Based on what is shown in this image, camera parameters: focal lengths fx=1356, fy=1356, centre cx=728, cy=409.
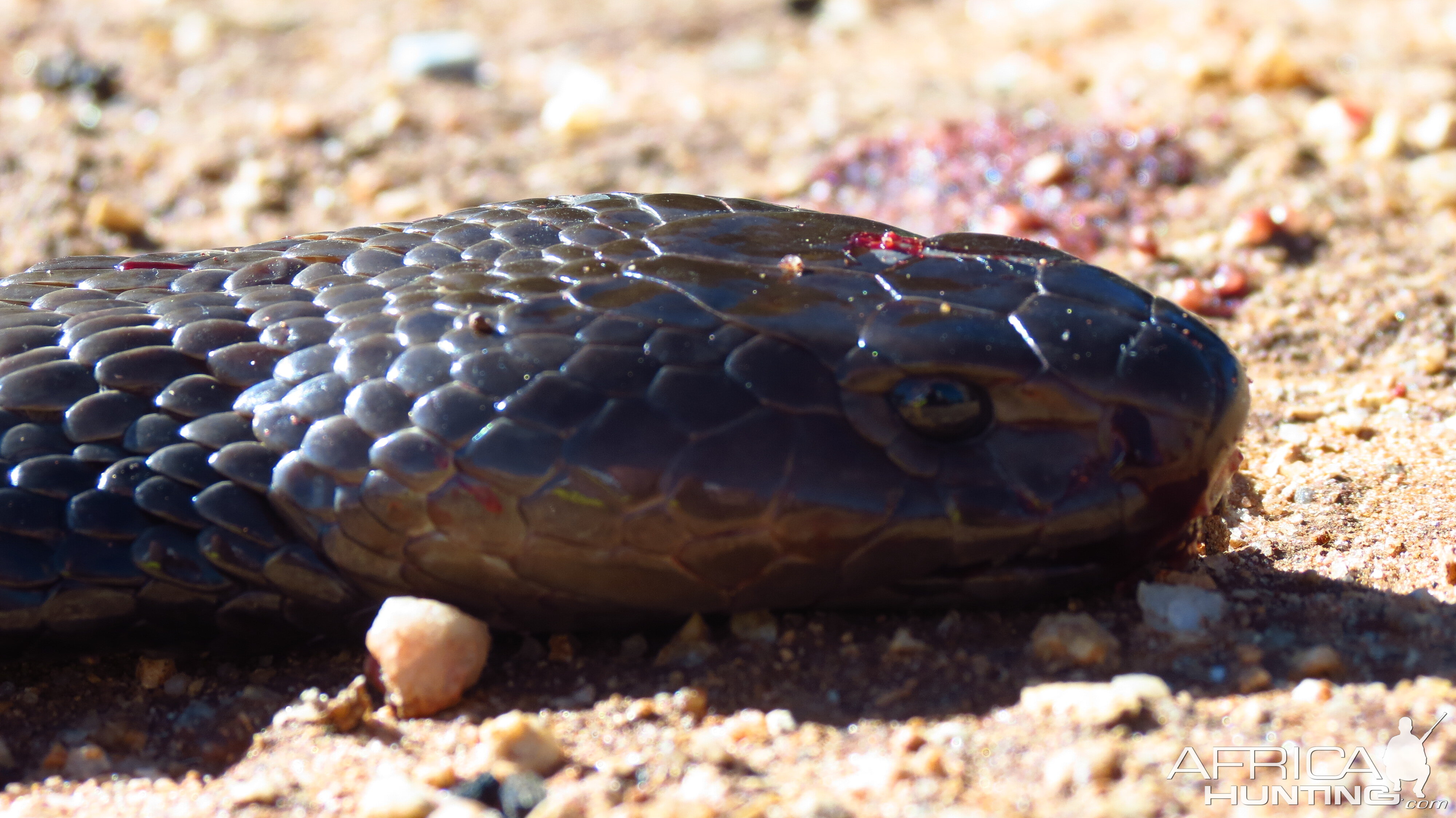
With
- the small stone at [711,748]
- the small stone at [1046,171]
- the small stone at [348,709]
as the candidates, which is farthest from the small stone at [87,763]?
the small stone at [1046,171]

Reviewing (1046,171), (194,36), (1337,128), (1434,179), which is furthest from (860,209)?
(194,36)

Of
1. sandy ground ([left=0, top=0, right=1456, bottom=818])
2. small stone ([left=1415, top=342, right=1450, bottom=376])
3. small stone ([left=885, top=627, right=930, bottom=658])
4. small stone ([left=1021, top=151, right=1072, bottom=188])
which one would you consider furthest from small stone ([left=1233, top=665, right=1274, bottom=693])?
small stone ([left=1021, top=151, right=1072, bottom=188])

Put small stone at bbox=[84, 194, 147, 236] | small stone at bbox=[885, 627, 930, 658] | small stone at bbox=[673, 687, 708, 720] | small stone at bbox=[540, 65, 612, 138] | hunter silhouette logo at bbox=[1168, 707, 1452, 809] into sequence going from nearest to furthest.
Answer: hunter silhouette logo at bbox=[1168, 707, 1452, 809] → small stone at bbox=[673, 687, 708, 720] → small stone at bbox=[885, 627, 930, 658] → small stone at bbox=[84, 194, 147, 236] → small stone at bbox=[540, 65, 612, 138]

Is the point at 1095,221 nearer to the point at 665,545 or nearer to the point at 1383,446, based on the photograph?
the point at 1383,446

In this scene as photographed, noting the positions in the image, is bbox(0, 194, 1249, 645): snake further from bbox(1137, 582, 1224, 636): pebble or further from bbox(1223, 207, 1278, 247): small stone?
bbox(1223, 207, 1278, 247): small stone

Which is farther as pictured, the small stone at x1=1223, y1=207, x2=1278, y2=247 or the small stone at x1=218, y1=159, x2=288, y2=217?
the small stone at x1=218, y1=159, x2=288, y2=217

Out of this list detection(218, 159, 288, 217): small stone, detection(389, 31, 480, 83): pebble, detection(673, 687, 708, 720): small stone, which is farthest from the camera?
detection(389, 31, 480, 83): pebble
